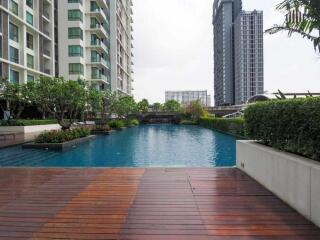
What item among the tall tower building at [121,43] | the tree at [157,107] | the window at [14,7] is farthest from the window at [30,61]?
the tree at [157,107]

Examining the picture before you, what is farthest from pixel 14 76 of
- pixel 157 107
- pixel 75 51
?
pixel 157 107

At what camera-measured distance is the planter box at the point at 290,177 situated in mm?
4348

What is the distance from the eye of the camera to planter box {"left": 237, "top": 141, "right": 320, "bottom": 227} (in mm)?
4348

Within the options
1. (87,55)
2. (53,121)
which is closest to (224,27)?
(87,55)

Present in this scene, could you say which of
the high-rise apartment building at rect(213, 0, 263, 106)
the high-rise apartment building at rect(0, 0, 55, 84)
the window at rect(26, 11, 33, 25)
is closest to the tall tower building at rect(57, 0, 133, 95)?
the high-rise apartment building at rect(0, 0, 55, 84)

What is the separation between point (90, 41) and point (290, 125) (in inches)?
2177

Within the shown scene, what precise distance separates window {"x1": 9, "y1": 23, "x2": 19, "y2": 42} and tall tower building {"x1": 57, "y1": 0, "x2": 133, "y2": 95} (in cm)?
1465

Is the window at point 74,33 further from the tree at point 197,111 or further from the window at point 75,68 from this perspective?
the tree at point 197,111

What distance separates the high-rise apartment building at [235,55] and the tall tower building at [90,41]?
2778 centimetres

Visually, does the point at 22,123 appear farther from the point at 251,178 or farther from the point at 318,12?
the point at 318,12

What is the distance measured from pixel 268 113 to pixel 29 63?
1529 inches

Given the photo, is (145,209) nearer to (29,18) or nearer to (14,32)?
(14,32)

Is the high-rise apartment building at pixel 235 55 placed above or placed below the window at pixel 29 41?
above

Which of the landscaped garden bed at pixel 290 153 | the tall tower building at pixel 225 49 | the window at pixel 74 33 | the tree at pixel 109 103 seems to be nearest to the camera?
the landscaped garden bed at pixel 290 153
